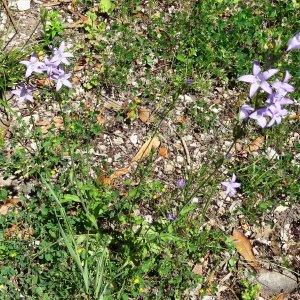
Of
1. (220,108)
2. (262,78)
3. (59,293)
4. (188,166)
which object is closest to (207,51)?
(220,108)

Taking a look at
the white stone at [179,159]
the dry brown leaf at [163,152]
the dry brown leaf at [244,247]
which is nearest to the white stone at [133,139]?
the dry brown leaf at [163,152]

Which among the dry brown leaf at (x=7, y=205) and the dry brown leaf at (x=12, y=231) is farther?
the dry brown leaf at (x=7, y=205)

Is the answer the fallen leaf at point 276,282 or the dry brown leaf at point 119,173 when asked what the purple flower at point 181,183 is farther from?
the fallen leaf at point 276,282

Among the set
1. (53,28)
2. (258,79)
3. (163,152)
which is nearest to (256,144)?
(163,152)

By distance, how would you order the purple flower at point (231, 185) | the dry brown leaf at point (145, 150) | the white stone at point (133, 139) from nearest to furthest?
the purple flower at point (231, 185), the dry brown leaf at point (145, 150), the white stone at point (133, 139)

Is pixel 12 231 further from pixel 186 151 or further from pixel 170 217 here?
pixel 186 151

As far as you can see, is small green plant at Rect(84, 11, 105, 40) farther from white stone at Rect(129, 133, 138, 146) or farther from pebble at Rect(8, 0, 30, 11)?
white stone at Rect(129, 133, 138, 146)
